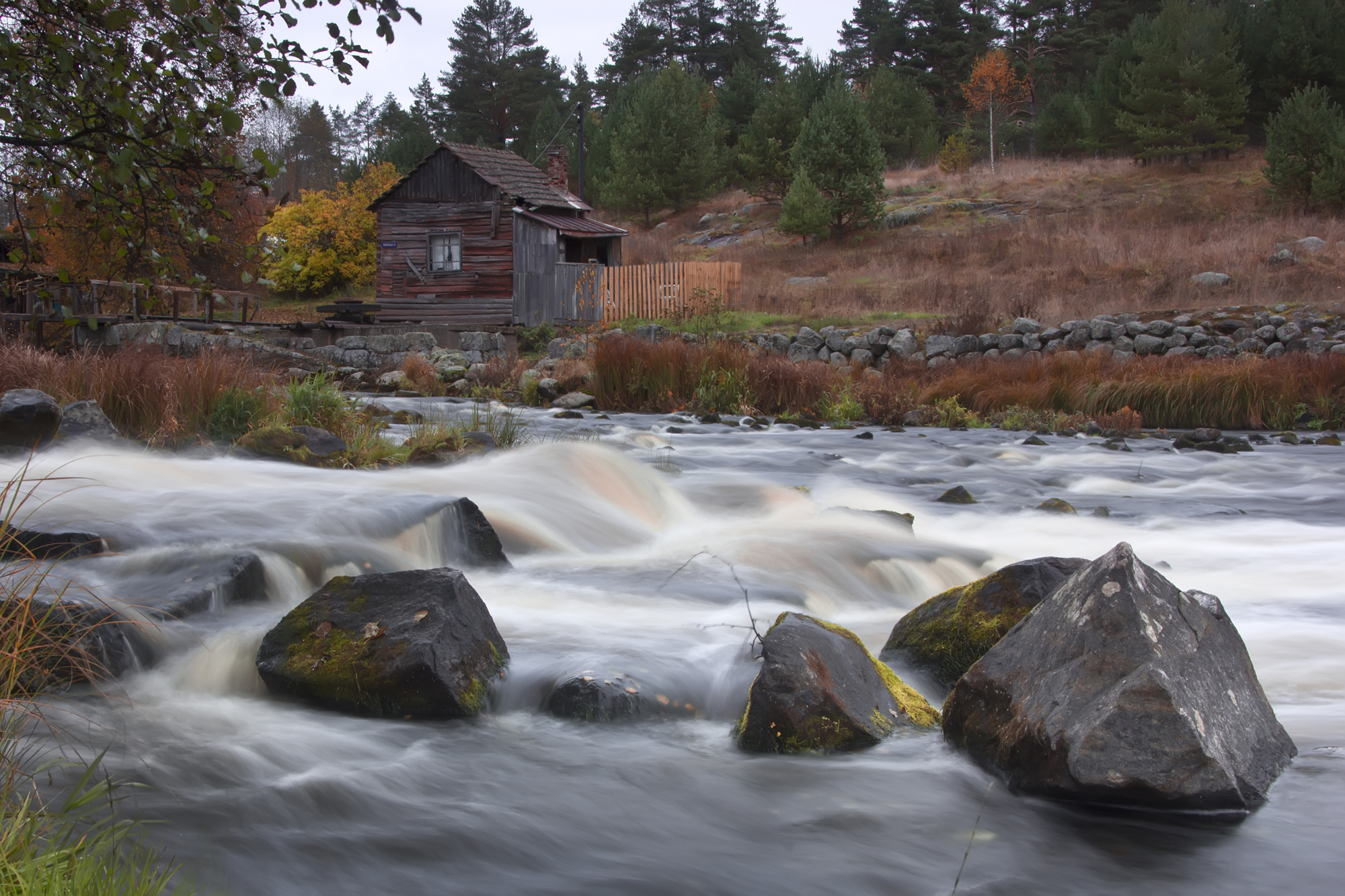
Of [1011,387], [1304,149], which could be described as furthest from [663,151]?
[1011,387]

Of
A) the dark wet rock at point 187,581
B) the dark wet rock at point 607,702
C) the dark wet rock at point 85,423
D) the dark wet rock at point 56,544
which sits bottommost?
the dark wet rock at point 607,702

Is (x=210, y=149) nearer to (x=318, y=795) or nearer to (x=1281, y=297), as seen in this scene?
(x=318, y=795)

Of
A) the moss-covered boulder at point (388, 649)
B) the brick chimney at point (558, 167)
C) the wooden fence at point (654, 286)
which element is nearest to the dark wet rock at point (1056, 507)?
the moss-covered boulder at point (388, 649)

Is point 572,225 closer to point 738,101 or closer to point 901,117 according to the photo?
point 738,101

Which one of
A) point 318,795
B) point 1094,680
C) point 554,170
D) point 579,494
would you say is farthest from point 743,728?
point 554,170

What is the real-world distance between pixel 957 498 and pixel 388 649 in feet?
20.5

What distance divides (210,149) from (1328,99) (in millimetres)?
50110

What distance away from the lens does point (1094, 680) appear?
114 inches

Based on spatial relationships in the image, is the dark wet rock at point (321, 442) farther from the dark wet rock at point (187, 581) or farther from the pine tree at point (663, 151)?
the pine tree at point (663, 151)

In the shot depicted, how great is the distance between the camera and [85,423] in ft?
23.4

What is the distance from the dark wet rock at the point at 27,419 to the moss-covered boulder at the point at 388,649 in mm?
3757

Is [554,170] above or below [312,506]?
above

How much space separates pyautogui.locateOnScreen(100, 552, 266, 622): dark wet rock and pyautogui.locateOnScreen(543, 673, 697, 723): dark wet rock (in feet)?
5.39

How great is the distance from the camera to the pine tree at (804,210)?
38500mm
